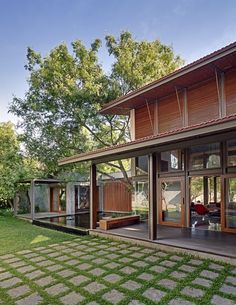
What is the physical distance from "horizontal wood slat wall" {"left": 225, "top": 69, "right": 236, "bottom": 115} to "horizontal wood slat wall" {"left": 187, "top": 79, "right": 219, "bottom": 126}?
0.38m

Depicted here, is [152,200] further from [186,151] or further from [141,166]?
[141,166]

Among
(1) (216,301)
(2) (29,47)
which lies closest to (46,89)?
(2) (29,47)

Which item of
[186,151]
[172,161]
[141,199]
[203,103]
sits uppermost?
[203,103]

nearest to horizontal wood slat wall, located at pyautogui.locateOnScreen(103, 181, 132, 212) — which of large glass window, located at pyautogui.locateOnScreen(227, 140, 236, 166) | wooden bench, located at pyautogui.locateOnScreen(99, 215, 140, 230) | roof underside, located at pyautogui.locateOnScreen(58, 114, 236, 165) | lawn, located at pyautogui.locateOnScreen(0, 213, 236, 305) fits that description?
wooden bench, located at pyautogui.locateOnScreen(99, 215, 140, 230)

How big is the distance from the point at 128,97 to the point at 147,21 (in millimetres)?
5130

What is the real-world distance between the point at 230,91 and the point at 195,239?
4864mm

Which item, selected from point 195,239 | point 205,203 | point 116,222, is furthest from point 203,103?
point 116,222

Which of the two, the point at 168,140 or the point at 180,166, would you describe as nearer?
the point at 168,140

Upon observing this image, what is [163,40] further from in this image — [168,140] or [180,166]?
[168,140]

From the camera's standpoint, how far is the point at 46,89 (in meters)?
14.2

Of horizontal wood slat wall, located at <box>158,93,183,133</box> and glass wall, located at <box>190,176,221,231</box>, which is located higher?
horizontal wood slat wall, located at <box>158,93,183,133</box>

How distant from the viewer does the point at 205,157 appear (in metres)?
9.40

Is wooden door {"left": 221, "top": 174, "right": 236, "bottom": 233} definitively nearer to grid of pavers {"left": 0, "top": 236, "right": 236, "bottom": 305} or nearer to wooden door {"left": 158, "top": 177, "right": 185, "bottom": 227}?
wooden door {"left": 158, "top": 177, "right": 185, "bottom": 227}

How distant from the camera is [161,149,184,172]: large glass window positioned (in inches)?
400
